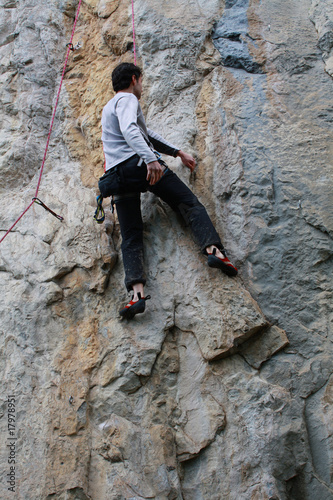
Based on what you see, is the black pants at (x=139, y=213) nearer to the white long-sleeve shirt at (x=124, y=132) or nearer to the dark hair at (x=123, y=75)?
the white long-sleeve shirt at (x=124, y=132)

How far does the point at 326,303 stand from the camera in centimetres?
301

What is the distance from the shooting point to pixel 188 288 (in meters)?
3.15

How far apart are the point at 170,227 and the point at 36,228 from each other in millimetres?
1260

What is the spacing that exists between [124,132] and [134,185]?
0.41 metres

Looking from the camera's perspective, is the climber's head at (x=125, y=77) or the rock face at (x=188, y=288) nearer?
the rock face at (x=188, y=288)

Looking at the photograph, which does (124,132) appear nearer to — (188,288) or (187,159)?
(187,159)

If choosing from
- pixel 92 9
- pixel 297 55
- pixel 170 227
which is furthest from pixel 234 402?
pixel 92 9

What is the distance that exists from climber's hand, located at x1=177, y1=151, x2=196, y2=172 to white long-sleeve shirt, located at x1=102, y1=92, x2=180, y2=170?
0.28 m

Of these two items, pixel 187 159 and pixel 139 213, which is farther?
pixel 187 159

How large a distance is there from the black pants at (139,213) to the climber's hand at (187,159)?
269 mm

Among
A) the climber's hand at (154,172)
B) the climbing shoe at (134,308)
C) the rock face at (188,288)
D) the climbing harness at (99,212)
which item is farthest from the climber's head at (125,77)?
the climbing shoe at (134,308)

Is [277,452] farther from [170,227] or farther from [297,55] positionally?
[297,55]

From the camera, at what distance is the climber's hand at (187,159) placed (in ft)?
11.5

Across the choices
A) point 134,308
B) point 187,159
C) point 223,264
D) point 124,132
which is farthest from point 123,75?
point 134,308
